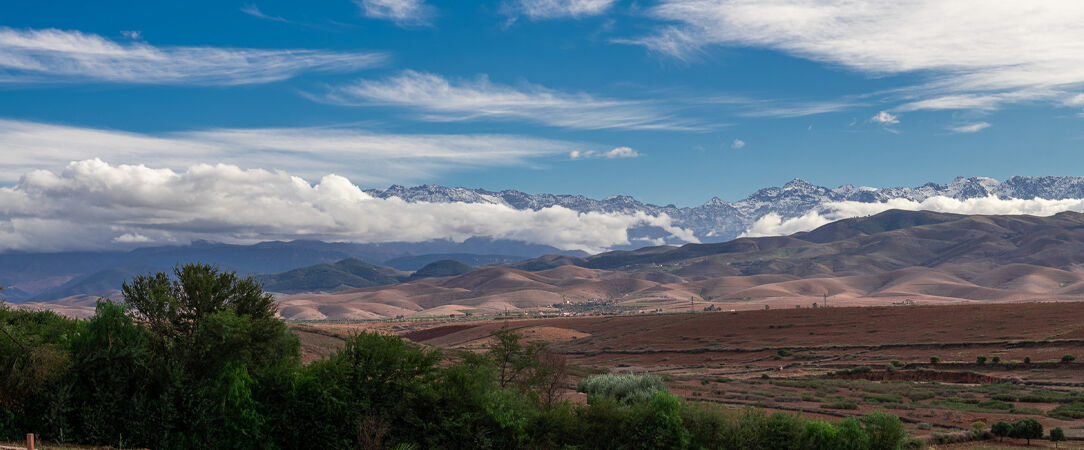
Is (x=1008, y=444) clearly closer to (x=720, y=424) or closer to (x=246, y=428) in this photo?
(x=720, y=424)

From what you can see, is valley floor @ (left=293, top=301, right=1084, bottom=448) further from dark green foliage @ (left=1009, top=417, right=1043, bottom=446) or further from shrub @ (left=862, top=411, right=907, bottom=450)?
shrub @ (left=862, top=411, right=907, bottom=450)

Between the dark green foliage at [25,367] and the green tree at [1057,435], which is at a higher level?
the dark green foliage at [25,367]

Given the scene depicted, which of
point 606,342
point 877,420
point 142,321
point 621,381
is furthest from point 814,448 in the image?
point 606,342

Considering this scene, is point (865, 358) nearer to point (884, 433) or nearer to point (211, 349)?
point (884, 433)

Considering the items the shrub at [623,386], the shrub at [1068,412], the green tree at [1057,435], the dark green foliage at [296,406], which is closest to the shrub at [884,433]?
the dark green foliage at [296,406]

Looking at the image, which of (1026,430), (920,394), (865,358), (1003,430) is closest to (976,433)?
(1003,430)

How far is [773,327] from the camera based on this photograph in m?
123

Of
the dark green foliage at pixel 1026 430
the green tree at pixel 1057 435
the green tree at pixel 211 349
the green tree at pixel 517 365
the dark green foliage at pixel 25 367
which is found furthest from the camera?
the dark green foliage at pixel 1026 430

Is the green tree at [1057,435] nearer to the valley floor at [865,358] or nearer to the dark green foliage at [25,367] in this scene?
the valley floor at [865,358]

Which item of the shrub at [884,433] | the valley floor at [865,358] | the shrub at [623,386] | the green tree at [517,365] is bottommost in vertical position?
the valley floor at [865,358]

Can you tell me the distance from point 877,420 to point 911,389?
39797 millimetres

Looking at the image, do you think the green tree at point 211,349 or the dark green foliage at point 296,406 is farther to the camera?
the green tree at point 211,349

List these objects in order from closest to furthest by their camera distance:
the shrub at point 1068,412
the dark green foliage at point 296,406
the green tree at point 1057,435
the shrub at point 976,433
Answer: the dark green foliage at point 296,406
the green tree at point 1057,435
the shrub at point 976,433
the shrub at point 1068,412

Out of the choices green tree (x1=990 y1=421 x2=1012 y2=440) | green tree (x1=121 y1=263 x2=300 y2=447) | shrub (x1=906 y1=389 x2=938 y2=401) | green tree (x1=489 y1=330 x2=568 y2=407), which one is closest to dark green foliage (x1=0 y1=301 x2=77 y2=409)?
green tree (x1=121 y1=263 x2=300 y2=447)
